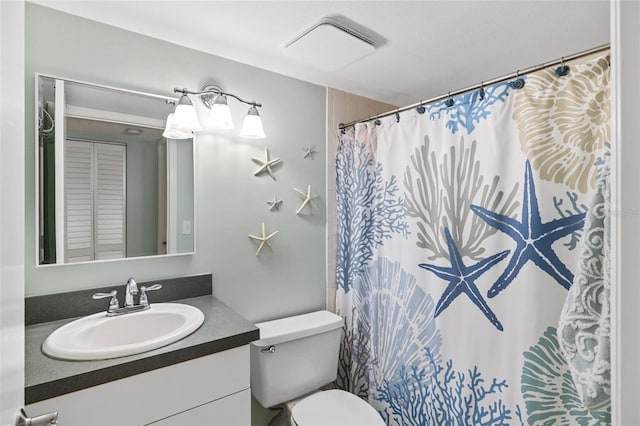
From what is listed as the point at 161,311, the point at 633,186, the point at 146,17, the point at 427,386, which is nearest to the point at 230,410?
the point at 161,311

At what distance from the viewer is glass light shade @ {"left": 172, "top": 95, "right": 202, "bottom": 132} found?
1.51 metres

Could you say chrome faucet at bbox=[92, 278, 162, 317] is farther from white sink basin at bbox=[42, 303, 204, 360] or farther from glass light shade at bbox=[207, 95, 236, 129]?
glass light shade at bbox=[207, 95, 236, 129]

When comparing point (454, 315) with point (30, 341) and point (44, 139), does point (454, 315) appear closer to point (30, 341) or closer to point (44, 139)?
point (30, 341)

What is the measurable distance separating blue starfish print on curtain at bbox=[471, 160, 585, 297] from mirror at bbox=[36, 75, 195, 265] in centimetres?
148

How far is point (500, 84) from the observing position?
1350 millimetres

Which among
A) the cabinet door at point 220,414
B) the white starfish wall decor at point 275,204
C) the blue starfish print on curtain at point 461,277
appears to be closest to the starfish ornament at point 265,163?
the white starfish wall decor at point 275,204

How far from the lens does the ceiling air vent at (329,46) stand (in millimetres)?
1482

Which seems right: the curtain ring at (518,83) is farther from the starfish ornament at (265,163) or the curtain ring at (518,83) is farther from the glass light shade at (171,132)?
the glass light shade at (171,132)

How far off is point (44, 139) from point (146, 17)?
27.0 inches

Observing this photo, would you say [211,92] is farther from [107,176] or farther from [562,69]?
[562,69]

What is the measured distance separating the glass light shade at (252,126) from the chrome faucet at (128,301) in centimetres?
91

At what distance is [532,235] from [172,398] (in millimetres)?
1461

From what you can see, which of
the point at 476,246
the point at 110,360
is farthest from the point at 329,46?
the point at 110,360

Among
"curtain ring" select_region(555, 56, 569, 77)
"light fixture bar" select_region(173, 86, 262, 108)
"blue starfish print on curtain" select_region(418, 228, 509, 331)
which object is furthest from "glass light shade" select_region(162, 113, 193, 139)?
"curtain ring" select_region(555, 56, 569, 77)
